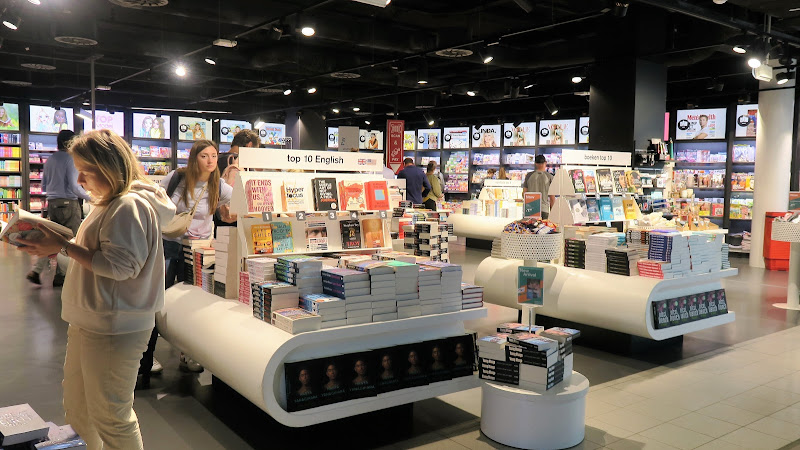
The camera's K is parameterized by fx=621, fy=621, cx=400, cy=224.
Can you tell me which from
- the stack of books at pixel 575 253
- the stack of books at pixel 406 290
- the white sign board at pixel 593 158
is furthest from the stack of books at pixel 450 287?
the white sign board at pixel 593 158

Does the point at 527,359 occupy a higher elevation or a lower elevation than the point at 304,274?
lower

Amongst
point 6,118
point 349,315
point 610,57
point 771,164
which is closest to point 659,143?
point 610,57

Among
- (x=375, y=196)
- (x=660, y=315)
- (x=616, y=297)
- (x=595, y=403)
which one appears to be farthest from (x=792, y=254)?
(x=375, y=196)

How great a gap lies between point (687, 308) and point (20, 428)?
197 inches

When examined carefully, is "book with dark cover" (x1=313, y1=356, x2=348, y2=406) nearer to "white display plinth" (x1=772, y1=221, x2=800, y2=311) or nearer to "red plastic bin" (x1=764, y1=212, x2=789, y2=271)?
"white display plinth" (x1=772, y1=221, x2=800, y2=311)

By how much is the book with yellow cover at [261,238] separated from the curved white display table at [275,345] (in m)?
0.36

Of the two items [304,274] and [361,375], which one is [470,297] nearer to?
[361,375]

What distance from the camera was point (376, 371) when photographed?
3328 millimetres

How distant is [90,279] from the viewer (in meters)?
2.24

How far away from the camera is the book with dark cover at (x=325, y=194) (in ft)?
13.6

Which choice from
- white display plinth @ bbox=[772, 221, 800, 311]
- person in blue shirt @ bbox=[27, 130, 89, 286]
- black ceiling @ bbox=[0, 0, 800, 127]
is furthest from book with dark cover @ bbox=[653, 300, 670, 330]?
person in blue shirt @ bbox=[27, 130, 89, 286]

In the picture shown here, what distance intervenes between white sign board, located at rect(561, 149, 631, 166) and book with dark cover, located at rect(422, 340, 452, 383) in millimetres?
3063

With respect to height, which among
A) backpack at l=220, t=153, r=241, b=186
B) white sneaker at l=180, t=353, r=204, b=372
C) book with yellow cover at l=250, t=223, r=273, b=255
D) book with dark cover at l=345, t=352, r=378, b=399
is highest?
backpack at l=220, t=153, r=241, b=186

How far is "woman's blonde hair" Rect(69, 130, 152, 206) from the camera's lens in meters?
2.18
